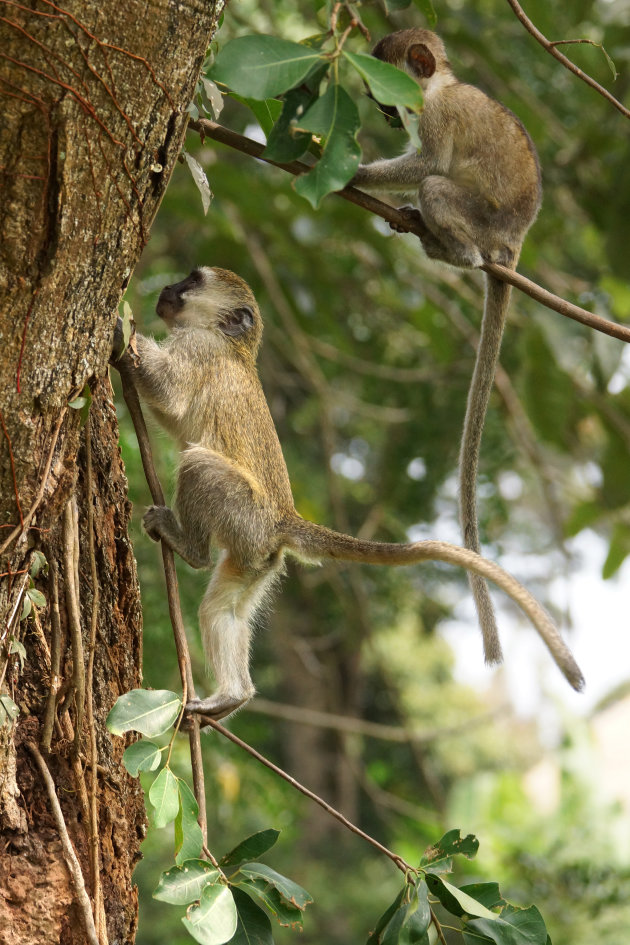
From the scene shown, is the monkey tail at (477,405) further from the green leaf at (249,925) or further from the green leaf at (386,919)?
the green leaf at (249,925)

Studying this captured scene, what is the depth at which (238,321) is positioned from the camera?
3930mm

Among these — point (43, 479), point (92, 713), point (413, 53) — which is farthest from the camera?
point (413, 53)

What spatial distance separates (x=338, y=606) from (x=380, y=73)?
6713 mm

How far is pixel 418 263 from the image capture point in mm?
7492

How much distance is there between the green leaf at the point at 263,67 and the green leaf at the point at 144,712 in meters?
1.24

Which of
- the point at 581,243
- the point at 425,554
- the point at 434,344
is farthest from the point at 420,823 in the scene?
the point at 425,554

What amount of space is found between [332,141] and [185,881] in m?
1.52

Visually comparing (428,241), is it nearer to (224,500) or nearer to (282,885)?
(224,500)

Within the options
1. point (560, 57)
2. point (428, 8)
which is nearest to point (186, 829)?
point (560, 57)

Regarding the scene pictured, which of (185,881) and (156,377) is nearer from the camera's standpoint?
(185,881)

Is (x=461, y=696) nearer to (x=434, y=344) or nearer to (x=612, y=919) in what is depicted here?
(x=612, y=919)

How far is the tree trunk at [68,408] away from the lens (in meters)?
1.87

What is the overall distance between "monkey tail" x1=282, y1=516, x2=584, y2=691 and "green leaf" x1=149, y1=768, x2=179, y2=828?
87cm

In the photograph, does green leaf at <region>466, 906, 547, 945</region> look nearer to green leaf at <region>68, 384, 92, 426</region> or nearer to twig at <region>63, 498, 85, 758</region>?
twig at <region>63, 498, 85, 758</region>
